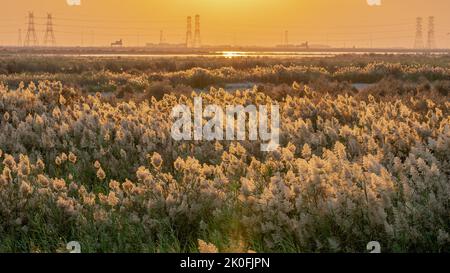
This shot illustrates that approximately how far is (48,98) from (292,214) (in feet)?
32.2

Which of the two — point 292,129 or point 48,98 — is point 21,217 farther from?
point 48,98

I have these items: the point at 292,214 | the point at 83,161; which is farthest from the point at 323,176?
the point at 83,161

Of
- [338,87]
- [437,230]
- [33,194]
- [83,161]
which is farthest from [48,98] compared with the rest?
[338,87]

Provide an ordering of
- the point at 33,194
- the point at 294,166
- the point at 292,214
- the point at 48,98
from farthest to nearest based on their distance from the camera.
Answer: the point at 48,98
the point at 294,166
the point at 33,194
the point at 292,214

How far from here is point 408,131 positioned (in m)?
9.24

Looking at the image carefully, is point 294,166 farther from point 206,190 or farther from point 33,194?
point 33,194

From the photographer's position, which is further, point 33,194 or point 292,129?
point 292,129

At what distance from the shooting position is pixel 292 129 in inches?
419

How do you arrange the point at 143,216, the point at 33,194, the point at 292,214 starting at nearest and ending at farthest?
the point at 292,214, the point at 143,216, the point at 33,194

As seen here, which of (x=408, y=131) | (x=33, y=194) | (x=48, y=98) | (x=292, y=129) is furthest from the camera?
(x=48, y=98)

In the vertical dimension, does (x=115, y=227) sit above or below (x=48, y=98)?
below

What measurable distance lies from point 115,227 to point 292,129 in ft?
16.2

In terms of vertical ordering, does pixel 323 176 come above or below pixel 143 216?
above

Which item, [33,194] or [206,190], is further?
[33,194]
